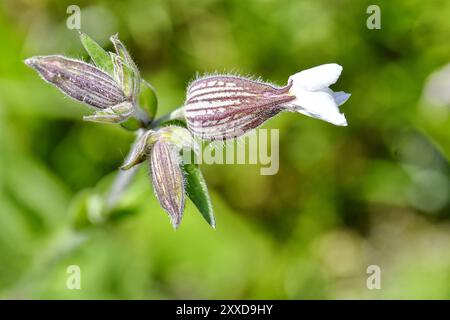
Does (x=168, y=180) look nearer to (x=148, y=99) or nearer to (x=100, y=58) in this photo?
→ (x=148, y=99)

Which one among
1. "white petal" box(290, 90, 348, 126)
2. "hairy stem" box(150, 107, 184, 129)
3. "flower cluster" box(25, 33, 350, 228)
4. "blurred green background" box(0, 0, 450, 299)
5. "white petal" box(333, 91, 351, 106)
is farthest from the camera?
"blurred green background" box(0, 0, 450, 299)

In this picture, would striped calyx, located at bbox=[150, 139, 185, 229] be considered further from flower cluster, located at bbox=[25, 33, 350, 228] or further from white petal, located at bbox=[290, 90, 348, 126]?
white petal, located at bbox=[290, 90, 348, 126]

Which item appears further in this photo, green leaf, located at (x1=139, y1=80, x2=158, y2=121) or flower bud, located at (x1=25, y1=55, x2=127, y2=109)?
green leaf, located at (x1=139, y1=80, x2=158, y2=121)

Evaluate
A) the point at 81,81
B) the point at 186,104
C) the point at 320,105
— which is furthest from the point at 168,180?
the point at 320,105

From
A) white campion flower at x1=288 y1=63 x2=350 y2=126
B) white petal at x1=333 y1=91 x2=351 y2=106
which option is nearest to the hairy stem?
white campion flower at x1=288 y1=63 x2=350 y2=126

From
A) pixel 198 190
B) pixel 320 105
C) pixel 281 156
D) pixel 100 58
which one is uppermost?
pixel 281 156

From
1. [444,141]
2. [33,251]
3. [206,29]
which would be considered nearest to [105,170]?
[33,251]

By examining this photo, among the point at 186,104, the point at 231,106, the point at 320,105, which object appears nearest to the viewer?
the point at 320,105

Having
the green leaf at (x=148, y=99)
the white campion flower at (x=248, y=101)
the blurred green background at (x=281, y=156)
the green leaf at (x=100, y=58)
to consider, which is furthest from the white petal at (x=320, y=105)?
the blurred green background at (x=281, y=156)
